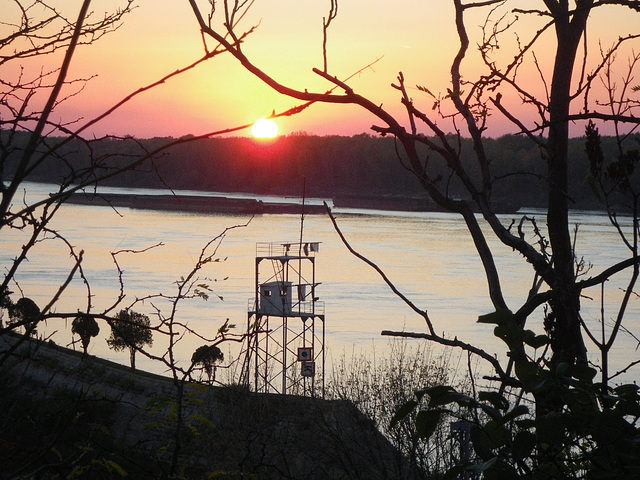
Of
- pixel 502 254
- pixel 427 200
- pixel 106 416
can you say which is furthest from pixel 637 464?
pixel 427 200

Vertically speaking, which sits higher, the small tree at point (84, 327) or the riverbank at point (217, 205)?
the small tree at point (84, 327)

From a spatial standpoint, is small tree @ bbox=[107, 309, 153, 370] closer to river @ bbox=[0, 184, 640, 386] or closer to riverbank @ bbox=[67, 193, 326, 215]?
river @ bbox=[0, 184, 640, 386]

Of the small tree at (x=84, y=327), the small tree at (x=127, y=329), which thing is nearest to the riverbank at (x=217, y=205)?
the small tree at (x=127, y=329)

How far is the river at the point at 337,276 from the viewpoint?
25.4 meters

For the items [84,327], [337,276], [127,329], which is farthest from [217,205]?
[84,327]

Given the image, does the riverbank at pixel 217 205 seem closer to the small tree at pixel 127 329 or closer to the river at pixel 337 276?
the river at pixel 337 276

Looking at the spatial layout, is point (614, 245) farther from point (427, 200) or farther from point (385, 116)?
point (385, 116)

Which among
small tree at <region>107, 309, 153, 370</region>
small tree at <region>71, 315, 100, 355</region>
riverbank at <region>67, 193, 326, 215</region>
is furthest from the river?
riverbank at <region>67, 193, 326, 215</region>

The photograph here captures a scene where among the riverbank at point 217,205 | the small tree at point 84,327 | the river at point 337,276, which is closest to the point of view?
the small tree at point 84,327

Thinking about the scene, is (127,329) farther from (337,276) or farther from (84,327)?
(337,276)

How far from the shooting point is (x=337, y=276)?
39.1m

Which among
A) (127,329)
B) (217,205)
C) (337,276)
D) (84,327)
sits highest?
(84,327)

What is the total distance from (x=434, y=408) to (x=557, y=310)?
1037mm

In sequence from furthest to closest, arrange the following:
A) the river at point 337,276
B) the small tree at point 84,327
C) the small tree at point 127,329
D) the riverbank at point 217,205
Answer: the riverbank at point 217,205
the river at point 337,276
the small tree at point 84,327
the small tree at point 127,329
